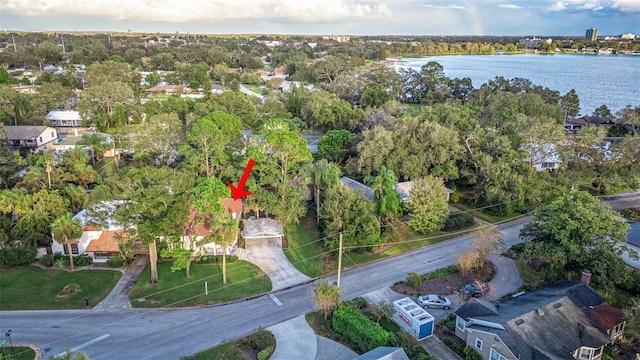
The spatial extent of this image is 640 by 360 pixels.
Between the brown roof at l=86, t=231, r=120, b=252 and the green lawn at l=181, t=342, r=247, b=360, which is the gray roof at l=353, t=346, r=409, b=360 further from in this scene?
the brown roof at l=86, t=231, r=120, b=252

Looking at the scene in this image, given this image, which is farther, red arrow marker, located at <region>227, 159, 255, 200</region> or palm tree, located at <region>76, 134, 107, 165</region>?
palm tree, located at <region>76, 134, 107, 165</region>

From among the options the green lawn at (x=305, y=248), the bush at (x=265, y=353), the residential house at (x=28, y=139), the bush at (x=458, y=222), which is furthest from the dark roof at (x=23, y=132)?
the bush at (x=458, y=222)

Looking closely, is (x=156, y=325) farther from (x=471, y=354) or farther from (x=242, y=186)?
(x=471, y=354)

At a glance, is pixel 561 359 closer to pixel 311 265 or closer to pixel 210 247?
pixel 311 265

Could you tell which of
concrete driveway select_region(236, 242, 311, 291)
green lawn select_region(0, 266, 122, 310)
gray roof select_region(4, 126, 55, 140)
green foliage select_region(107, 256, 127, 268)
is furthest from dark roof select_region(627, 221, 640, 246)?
gray roof select_region(4, 126, 55, 140)

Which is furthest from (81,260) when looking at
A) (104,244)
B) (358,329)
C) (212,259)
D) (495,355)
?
(495,355)

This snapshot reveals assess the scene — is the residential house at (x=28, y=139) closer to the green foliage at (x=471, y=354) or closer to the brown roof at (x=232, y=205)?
the brown roof at (x=232, y=205)
